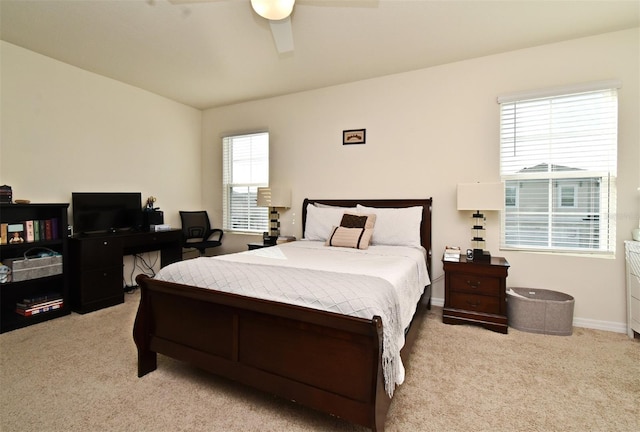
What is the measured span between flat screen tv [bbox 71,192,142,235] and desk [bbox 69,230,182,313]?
27cm

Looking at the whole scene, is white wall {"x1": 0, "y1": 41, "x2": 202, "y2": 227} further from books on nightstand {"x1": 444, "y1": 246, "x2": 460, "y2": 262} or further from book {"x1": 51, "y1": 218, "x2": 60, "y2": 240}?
books on nightstand {"x1": 444, "y1": 246, "x2": 460, "y2": 262}

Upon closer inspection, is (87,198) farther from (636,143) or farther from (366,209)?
(636,143)

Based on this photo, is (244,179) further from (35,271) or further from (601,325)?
(601,325)

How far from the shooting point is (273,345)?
1653mm

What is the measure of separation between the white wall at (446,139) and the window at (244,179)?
0.20 m

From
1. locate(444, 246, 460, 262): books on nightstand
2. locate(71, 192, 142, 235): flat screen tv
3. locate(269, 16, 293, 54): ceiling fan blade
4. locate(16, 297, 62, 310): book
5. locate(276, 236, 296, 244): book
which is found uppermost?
locate(269, 16, 293, 54): ceiling fan blade

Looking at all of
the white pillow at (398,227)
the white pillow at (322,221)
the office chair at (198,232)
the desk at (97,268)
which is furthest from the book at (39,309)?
the white pillow at (398,227)

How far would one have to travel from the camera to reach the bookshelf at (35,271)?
2.81m

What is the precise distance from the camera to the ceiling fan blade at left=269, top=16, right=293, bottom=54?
2.32 metres

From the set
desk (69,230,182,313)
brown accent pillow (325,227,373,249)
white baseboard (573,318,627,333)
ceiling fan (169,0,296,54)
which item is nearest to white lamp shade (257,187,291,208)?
brown accent pillow (325,227,373,249)

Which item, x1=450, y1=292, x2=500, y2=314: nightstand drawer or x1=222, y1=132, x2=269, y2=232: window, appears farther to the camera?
x1=222, y1=132, x2=269, y2=232: window

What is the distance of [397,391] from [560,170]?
2662 millimetres

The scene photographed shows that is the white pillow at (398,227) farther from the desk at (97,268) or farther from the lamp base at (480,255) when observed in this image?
the desk at (97,268)

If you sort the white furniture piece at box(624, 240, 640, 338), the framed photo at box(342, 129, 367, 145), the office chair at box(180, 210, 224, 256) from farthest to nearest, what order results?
1. the office chair at box(180, 210, 224, 256)
2. the framed photo at box(342, 129, 367, 145)
3. the white furniture piece at box(624, 240, 640, 338)
